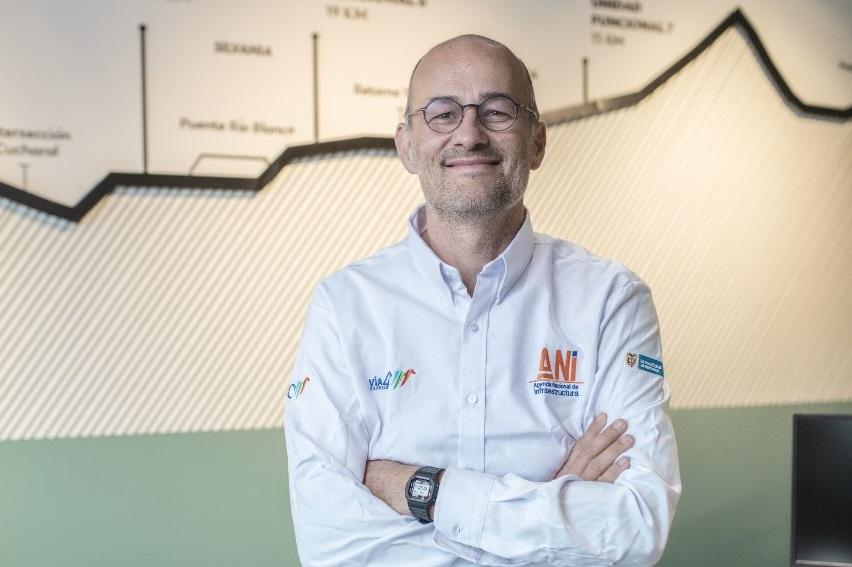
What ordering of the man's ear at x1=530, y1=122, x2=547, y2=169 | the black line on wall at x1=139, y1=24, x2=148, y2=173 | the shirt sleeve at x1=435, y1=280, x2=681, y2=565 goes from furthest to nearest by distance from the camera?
the black line on wall at x1=139, y1=24, x2=148, y2=173 < the man's ear at x1=530, y1=122, x2=547, y2=169 < the shirt sleeve at x1=435, y1=280, x2=681, y2=565

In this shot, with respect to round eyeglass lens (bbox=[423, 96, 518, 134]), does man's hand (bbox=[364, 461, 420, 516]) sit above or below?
below

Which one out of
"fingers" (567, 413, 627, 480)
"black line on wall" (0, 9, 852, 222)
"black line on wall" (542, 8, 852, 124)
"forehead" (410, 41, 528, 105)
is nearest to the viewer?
"fingers" (567, 413, 627, 480)

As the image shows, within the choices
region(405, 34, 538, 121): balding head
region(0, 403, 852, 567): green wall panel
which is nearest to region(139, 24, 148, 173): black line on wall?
region(0, 403, 852, 567): green wall panel

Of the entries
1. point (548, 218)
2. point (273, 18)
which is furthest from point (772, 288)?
point (273, 18)

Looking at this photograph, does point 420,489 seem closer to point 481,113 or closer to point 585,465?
point 585,465

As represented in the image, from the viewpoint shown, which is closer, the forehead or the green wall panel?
the forehead

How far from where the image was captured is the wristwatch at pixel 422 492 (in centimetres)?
147

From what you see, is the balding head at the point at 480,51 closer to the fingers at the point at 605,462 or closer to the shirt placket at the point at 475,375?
the shirt placket at the point at 475,375

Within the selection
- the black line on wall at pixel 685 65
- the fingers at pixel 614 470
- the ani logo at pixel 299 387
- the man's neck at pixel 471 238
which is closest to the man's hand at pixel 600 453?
the fingers at pixel 614 470

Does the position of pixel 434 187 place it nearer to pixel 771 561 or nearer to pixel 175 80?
pixel 175 80

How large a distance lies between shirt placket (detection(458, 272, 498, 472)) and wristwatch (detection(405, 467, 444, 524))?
99 millimetres

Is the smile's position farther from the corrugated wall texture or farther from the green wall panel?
the green wall panel

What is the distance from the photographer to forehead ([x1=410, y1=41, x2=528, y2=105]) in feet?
5.38

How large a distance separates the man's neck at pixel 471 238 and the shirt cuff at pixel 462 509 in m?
0.43
